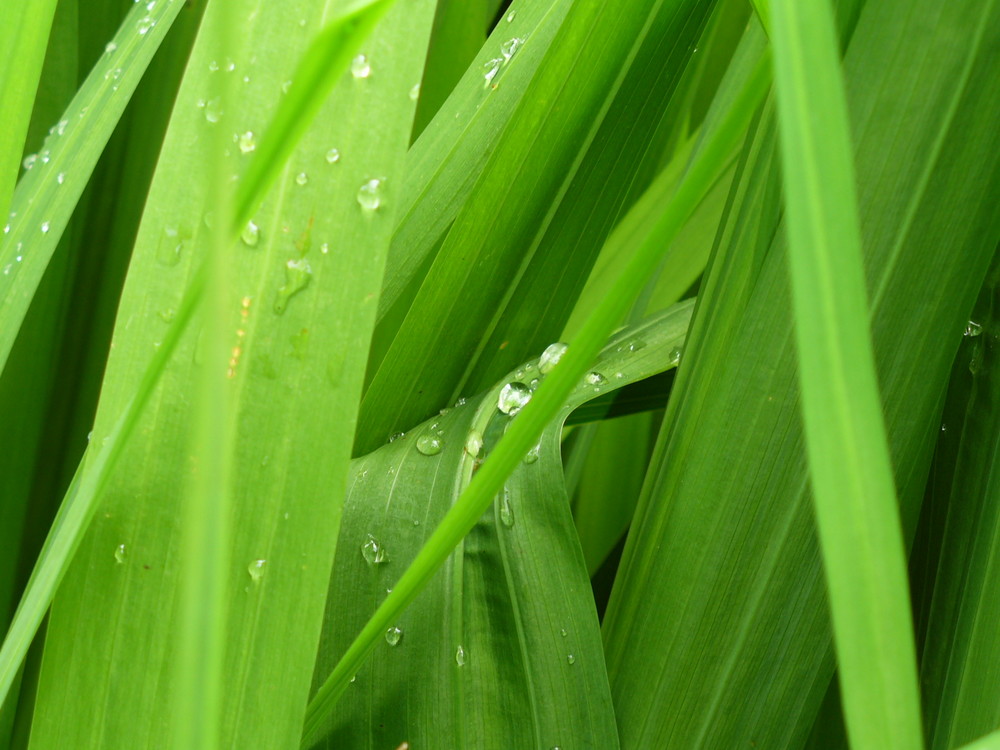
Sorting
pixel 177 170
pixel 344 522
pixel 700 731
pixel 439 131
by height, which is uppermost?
pixel 439 131

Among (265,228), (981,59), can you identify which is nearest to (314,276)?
(265,228)

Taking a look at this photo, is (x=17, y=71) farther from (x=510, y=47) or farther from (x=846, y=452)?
(x=846, y=452)

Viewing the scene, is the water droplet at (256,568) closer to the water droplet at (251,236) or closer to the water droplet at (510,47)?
the water droplet at (251,236)

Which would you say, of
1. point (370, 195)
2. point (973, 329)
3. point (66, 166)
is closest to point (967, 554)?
point (973, 329)

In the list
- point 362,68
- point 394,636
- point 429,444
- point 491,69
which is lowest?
point 394,636

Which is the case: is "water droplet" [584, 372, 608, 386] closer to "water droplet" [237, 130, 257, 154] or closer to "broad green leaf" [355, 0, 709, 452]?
"broad green leaf" [355, 0, 709, 452]

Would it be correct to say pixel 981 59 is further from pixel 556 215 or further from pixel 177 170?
pixel 177 170

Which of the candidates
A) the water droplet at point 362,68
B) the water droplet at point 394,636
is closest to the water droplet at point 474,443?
the water droplet at point 394,636
